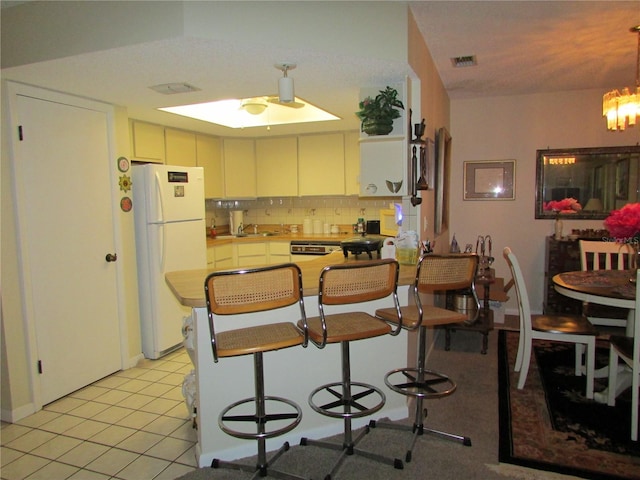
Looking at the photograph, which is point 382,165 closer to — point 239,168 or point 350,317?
point 350,317

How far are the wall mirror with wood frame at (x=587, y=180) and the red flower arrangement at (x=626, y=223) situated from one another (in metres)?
1.84

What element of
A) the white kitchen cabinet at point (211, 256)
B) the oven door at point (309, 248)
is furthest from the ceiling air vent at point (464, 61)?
the white kitchen cabinet at point (211, 256)

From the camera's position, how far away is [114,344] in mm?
3631

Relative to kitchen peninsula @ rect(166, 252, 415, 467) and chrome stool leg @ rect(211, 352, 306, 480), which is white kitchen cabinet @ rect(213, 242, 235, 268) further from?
chrome stool leg @ rect(211, 352, 306, 480)

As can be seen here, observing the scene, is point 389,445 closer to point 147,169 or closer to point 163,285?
point 163,285

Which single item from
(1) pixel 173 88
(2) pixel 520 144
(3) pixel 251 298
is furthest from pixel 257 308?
(2) pixel 520 144

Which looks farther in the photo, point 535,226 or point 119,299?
point 535,226

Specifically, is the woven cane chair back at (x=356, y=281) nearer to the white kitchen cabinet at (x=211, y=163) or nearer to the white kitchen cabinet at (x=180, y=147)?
the white kitchen cabinet at (x=180, y=147)

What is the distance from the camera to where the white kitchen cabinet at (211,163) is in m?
Result: 5.17

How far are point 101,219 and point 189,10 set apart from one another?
2029 mm

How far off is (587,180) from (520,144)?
81cm

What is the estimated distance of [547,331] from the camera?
3.02 m

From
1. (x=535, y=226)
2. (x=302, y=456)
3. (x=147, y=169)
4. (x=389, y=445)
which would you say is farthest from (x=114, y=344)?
(x=535, y=226)

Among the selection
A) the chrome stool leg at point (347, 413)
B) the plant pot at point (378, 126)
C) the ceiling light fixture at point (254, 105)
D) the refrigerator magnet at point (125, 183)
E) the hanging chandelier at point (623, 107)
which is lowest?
the chrome stool leg at point (347, 413)
